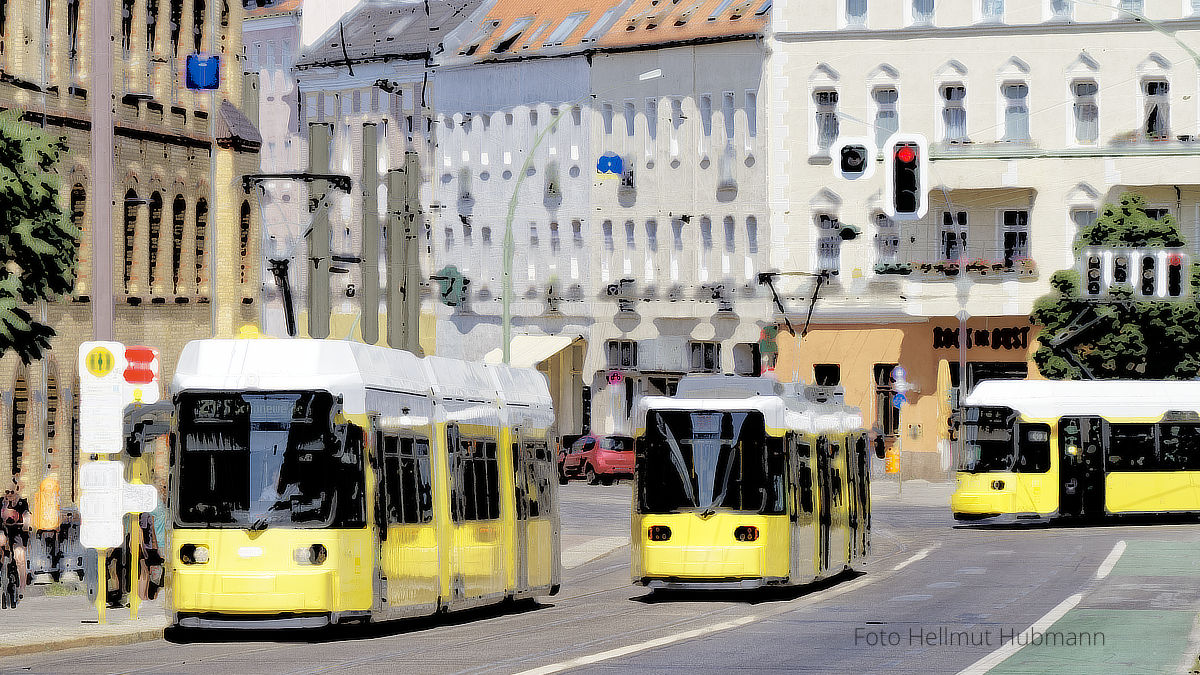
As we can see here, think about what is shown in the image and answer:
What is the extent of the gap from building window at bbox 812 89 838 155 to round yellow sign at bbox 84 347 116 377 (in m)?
52.8

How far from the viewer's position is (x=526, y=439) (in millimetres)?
28859

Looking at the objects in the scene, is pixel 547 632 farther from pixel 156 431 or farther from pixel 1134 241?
pixel 1134 241

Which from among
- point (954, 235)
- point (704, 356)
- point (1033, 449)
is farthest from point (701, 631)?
point (704, 356)

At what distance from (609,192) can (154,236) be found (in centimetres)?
3418

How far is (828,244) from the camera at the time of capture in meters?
75.6

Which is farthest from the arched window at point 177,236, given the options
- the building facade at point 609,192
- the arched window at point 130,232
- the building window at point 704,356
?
the building window at point 704,356

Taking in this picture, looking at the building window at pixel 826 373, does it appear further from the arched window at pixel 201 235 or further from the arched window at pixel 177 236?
Answer: the arched window at pixel 177 236

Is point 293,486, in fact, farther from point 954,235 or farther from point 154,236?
point 954,235

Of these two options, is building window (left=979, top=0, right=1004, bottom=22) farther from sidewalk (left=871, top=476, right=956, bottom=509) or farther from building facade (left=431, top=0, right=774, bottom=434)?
sidewalk (left=871, top=476, right=956, bottom=509)

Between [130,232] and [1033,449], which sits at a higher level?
[130,232]

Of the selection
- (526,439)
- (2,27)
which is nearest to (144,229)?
(2,27)

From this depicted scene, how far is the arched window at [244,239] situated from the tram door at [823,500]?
81.1 feet

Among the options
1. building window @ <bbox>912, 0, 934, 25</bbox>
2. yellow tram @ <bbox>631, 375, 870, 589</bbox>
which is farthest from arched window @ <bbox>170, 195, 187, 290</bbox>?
building window @ <bbox>912, 0, 934, 25</bbox>

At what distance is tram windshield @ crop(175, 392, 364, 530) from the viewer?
22.2 meters
